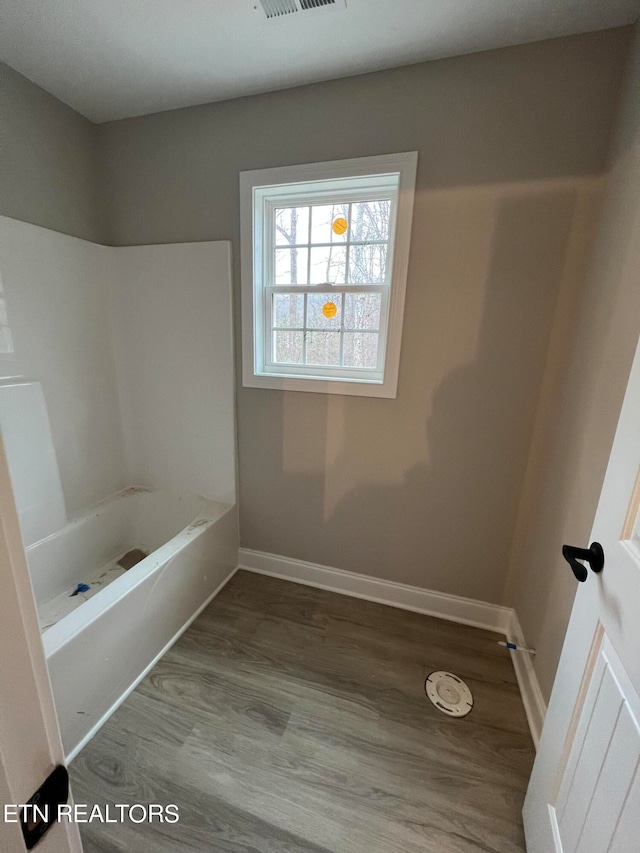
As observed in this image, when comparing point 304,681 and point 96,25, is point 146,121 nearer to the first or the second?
point 96,25

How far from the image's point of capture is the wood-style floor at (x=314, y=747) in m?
1.08

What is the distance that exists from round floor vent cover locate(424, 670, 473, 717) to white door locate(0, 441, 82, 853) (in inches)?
56.3

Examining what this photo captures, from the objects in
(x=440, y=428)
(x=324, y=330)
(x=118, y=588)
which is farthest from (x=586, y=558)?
(x=118, y=588)

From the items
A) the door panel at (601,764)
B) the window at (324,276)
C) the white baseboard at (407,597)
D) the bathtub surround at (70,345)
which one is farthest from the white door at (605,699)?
the bathtub surround at (70,345)

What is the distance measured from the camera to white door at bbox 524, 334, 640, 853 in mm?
657

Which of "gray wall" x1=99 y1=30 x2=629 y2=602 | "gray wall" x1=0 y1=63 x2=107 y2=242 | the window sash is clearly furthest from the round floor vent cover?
"gray wall" x1=0 y1=63 x2=107 y2=242

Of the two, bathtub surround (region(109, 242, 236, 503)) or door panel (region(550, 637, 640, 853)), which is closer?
door panel (region(550, 637, 640, 853))

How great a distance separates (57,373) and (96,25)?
142cm

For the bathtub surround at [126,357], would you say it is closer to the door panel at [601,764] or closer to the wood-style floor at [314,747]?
the wood-style floor at [314,747]

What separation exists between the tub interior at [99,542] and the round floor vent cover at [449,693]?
1342mm

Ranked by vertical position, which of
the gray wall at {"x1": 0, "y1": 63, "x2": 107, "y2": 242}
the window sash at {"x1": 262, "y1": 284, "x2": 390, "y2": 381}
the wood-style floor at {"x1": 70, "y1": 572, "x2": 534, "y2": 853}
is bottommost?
the wood-style floor at {"x1": 70, "y1": 572, "x2": 534, "y2": 853}

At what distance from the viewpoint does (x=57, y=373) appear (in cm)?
186

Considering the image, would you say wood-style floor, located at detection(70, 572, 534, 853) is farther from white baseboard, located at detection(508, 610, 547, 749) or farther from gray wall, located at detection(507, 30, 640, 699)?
gray wall, located at detection(507, 30, 640, 699)

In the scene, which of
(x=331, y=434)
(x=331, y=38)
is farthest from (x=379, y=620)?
(x=331, y=38)
